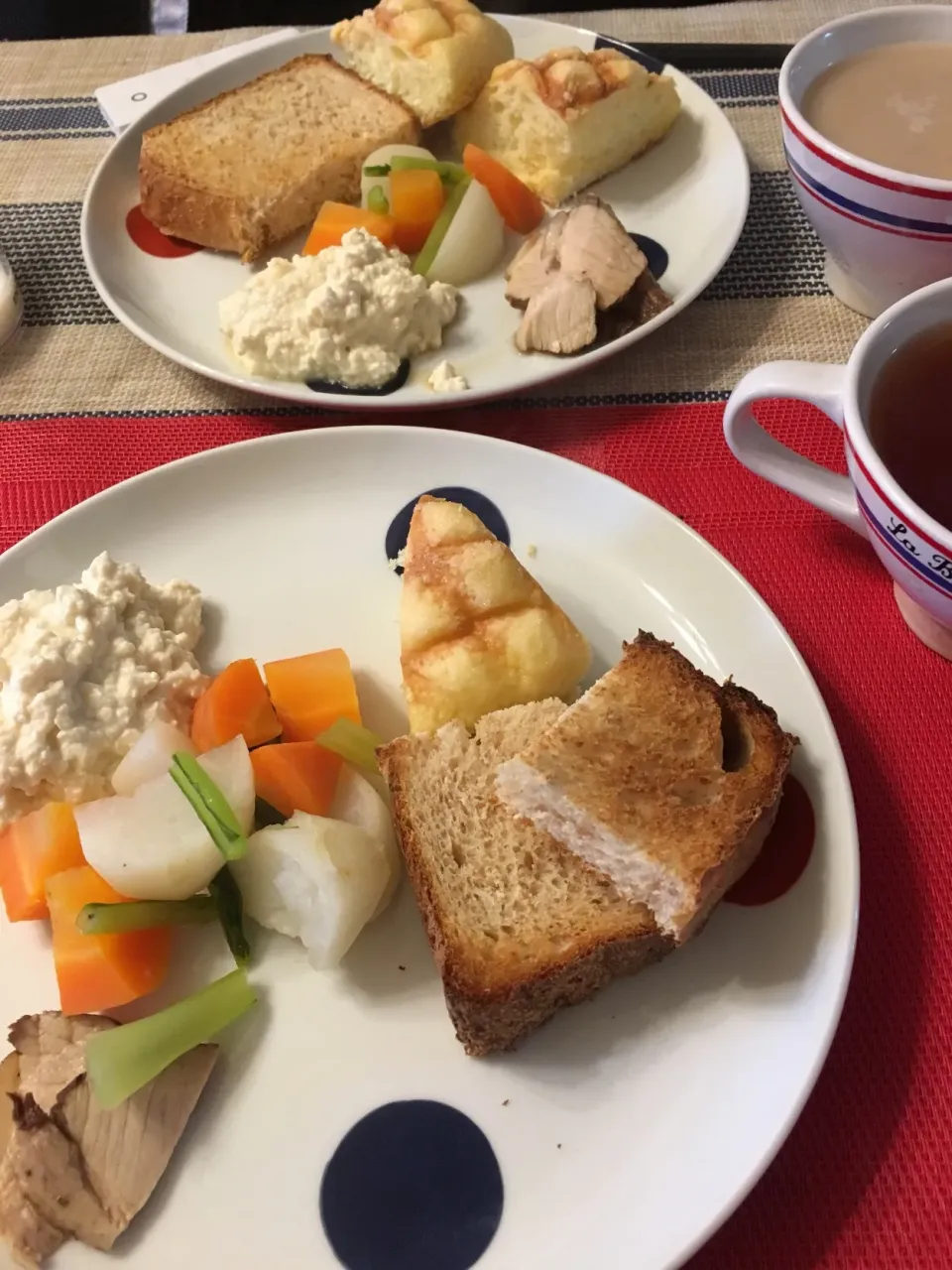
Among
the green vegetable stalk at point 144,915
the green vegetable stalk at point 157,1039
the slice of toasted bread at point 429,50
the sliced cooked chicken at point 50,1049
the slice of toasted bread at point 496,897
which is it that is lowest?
the sliced cooked chicken at point 50,1049

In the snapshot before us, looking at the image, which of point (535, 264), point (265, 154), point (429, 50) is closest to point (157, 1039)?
point (535, 264)

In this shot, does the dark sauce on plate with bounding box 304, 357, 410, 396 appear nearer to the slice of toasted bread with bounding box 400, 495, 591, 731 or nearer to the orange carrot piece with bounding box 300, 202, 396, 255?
the orange carrot piece with bounding box 300, 202, 396, 255

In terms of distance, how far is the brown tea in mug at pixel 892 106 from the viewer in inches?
66.6

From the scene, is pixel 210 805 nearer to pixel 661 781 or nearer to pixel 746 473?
pixel 661 781

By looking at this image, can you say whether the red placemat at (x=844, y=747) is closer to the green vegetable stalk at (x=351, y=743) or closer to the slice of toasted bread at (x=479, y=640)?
Result: the slice of toasted bread at (x=479, y=640)

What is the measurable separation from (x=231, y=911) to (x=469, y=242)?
139 centimetres

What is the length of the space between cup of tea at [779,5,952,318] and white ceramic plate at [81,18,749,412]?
270 millimetres

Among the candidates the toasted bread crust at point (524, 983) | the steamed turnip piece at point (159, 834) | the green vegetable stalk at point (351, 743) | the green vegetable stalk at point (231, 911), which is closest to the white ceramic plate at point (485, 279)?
the green vegetable stalk at point (351, 743)

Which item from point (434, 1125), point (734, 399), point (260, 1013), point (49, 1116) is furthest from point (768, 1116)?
point (734, 399)

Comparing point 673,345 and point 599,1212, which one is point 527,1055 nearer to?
point 599,1212

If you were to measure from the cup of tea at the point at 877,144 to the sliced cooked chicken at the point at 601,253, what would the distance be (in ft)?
1.04

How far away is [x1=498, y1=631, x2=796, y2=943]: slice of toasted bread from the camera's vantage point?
114 cm

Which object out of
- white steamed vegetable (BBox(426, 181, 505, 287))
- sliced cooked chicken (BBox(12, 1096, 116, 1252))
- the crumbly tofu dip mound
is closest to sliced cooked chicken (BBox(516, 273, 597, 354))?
white steamed vegetable (BBox(426, 181, 505, 287))

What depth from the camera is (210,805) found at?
49.1 inches
